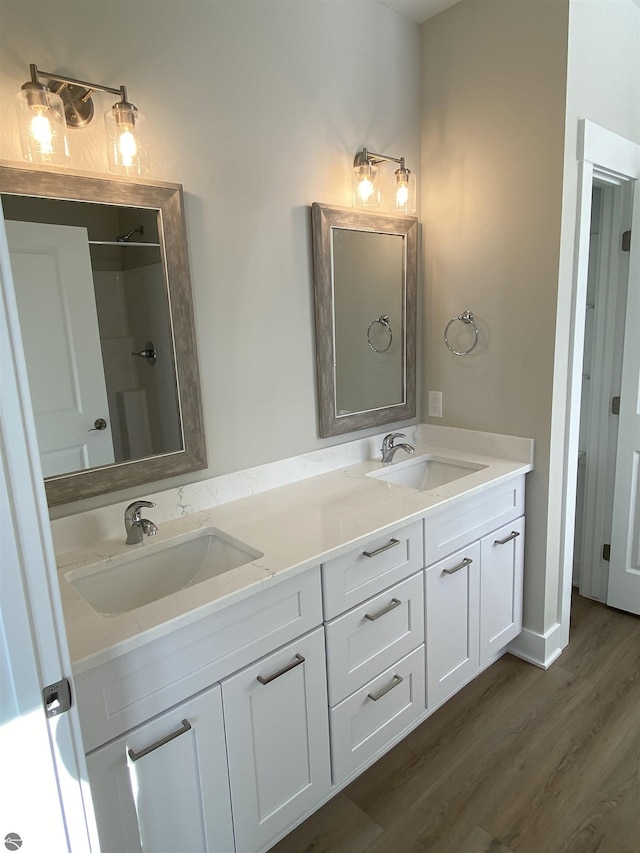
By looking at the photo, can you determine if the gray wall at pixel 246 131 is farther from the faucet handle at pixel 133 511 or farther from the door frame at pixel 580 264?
the door frame at pixel 580 264

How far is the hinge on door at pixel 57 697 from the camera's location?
2.83ft

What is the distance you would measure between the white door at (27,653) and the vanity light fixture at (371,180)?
165cm

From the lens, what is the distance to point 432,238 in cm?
246

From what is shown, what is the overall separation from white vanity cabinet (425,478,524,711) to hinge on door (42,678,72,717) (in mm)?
1228

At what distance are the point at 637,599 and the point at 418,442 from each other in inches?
51.8

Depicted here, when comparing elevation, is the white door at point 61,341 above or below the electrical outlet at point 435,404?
above

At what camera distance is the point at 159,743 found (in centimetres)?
121

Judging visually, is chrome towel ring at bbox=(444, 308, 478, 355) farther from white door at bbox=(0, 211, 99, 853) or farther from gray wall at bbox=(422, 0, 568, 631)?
white door at bbox=(0, 211, 99, 853)

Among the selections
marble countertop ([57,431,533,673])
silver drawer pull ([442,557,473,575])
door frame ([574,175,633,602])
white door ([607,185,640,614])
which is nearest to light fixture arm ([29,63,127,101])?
marble countertop ([57,431,533,673])

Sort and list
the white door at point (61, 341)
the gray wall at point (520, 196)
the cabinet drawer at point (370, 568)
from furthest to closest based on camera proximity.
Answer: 1. the gray wall at point (520, 196)
2. the cabinet drawer at point (370, 568)
3. the white door at point (61, 341)

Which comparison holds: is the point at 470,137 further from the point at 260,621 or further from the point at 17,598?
the point at 17,598

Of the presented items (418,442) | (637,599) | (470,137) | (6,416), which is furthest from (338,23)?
(637,599)

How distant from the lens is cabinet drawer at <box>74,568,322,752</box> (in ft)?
3.68

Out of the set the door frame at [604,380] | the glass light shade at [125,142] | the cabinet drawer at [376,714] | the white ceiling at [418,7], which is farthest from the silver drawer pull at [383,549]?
the white ceiling at [418,7]
